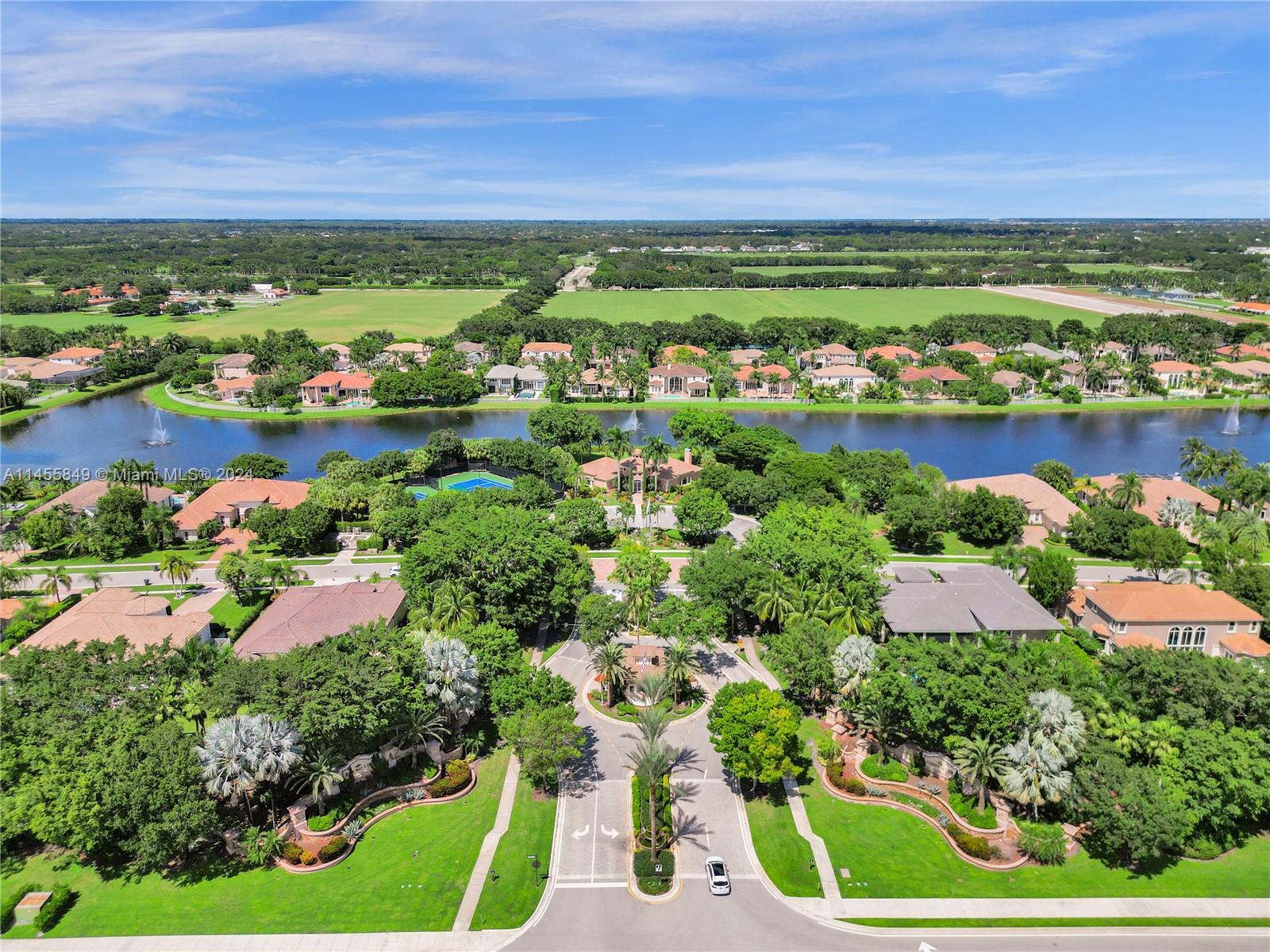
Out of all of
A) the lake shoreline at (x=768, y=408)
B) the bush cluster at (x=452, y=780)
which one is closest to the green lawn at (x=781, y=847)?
the bush cluster at (x=452, y=780)

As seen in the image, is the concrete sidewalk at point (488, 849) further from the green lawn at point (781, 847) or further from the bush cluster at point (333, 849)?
the green lawn at point (781, 847)

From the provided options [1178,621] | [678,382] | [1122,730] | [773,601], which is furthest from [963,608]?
[678,382]

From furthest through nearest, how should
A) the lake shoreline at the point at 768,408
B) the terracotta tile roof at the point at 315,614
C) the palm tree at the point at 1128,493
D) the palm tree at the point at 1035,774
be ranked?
the lake shoreline at the point at 768,408, the palm tree at the point at 1128,493, the terracotta tile roof at the point at 315,614, the palm tree at the point at 1035,774

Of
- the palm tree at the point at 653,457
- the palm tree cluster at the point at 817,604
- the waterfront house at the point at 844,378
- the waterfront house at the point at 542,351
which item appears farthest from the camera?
the waterfront house at the point at 542,351

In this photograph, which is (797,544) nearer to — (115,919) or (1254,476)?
(115,919)

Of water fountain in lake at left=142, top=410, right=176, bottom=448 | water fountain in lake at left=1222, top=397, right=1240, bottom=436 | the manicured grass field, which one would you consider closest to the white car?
water fountain in lake at left=142, top=410, right=176, bottom=448

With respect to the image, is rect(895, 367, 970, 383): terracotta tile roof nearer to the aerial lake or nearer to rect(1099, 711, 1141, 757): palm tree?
the aerial lake

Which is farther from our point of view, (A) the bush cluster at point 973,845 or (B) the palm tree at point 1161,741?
(B) the palm tree at point 1161,741
